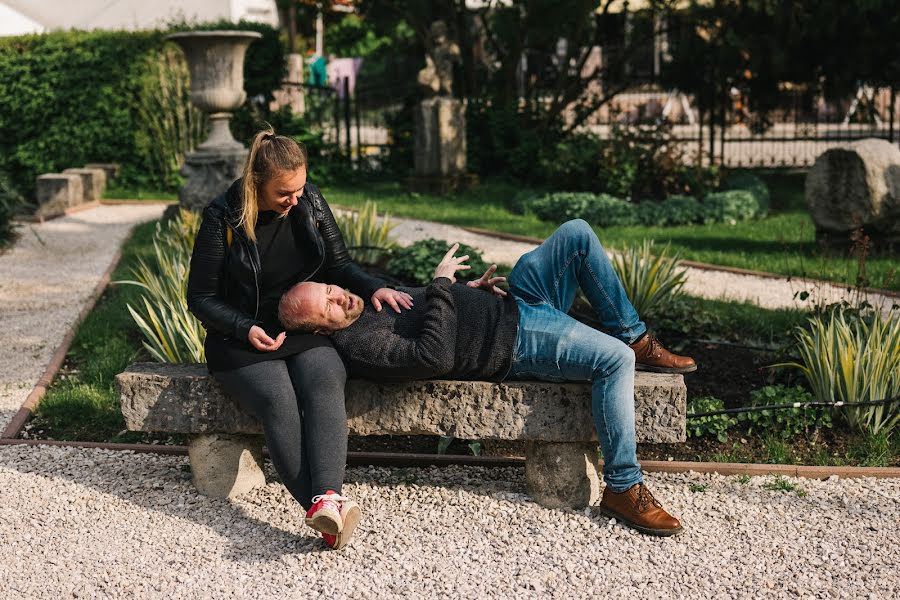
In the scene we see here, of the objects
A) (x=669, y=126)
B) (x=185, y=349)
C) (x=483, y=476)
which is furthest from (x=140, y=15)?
(x=483, y=476)

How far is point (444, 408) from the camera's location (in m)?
4.01

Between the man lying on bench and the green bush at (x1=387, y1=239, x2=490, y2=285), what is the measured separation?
226 cm

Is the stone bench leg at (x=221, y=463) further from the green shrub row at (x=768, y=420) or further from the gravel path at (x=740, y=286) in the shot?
the gravel path at (x=740, y=286)

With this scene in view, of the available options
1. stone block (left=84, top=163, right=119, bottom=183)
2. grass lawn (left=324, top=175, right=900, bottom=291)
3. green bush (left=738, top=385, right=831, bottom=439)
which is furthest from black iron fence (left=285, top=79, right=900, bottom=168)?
green bush (left=738, top=385, right=831, bottom=439)

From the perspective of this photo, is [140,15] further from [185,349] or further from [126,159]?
[185,349]

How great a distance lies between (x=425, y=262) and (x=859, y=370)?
110 inches

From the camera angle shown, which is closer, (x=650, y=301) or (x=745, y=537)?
(x=745, y=537)

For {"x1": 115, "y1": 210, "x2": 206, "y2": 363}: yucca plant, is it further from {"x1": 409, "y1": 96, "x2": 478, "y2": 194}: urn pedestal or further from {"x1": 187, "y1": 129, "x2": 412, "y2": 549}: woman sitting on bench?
{"x1": 409, "y1": 96, "x2": 478, "y2": 194}: urn pedestal

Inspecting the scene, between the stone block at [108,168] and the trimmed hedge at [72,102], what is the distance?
0.09 m

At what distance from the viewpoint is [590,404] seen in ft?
13.0

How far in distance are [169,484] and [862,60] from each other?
10.4 meters

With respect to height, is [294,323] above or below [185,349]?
above

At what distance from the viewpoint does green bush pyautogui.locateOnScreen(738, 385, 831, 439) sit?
187 inches

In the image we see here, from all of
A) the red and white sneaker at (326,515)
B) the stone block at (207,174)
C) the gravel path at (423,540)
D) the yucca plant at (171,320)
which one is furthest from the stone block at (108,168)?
the red and white sneaker at (326,515)
